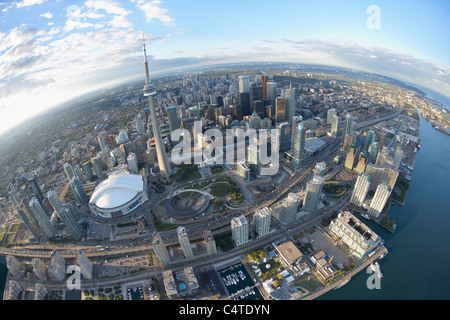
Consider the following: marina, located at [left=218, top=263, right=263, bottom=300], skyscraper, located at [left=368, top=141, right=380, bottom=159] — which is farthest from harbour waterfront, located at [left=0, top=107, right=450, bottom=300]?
skyscraper, located at [left=368, top=141, right=380, bottom=159]

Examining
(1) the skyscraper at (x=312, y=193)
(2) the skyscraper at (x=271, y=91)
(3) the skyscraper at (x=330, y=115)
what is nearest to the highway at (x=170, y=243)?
(1) the skyscraper at (x=312, y=193)

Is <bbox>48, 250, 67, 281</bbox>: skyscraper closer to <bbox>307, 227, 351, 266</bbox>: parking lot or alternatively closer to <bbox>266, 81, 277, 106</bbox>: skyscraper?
<bbox>307, 227, 351, 266</bbox>: parking lot

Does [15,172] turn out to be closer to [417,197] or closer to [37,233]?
[37,233]

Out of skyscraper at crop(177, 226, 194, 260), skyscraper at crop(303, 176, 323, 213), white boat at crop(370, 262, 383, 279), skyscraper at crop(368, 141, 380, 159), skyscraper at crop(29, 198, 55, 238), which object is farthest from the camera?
skyscraper at crop(368, 141, 380, 159)

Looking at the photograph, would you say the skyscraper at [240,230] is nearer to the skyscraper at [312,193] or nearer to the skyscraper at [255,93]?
the skyscraper at [312,193]

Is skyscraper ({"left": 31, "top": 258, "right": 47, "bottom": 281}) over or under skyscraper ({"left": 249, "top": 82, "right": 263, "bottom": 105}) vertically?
under

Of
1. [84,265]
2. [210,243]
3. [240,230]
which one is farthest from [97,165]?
[240,230]
